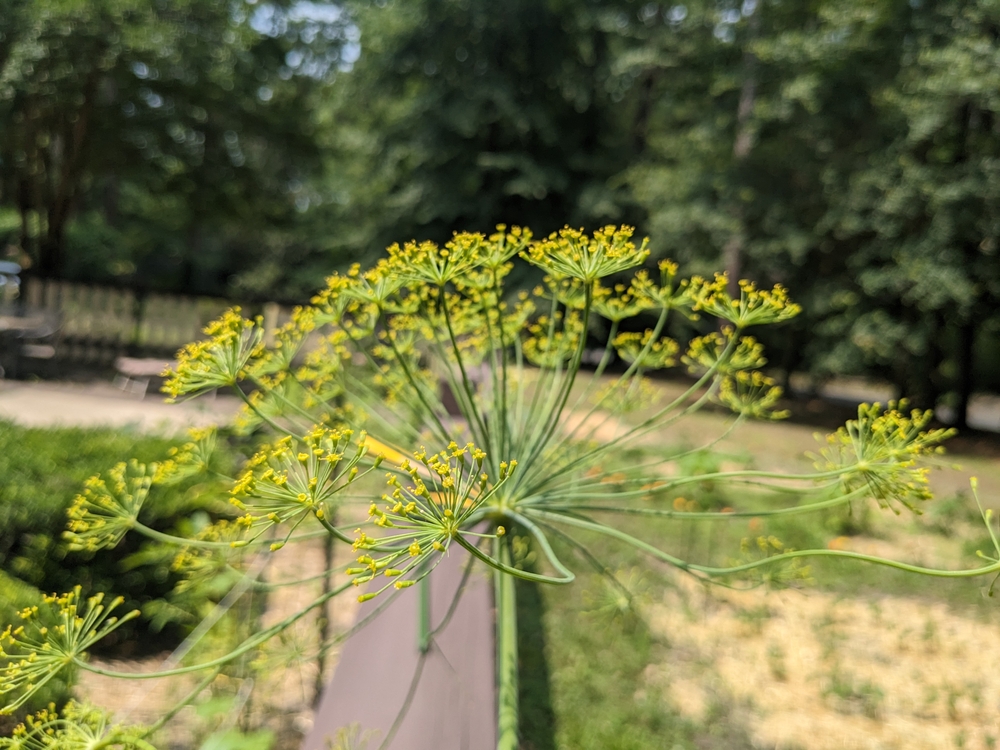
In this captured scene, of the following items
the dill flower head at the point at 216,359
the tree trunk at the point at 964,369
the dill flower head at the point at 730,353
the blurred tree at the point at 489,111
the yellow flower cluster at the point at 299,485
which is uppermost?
the blurred tree at the point at 489,111

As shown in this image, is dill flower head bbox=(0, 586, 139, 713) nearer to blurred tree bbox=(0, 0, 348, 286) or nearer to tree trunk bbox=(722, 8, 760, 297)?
blurred tree bbox=(0, 0, 348, 286)

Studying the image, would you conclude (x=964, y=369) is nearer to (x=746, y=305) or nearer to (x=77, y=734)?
(x=746, y=305)

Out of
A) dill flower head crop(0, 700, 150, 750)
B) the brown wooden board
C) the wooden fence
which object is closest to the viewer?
dill flower head crop(0, 700, 150, 750)

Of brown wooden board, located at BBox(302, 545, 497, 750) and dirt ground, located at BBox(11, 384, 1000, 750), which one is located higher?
brown wooden board, located at BBox(302, 545, 497, 750)

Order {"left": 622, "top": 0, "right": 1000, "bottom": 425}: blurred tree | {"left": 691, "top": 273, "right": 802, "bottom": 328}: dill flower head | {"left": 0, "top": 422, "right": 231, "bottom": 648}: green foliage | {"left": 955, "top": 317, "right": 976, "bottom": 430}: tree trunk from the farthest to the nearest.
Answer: {"left": 955, "top": 317, "right": 976, "bottom": 430}: tree trunk → {"left": 622, "top": 0, "right": 1000, "bottom": 425}: blurred tree → {"left": 0, "top": 422, "right": 231, "bottom": 648}: green foliage → {"left": 691, "top": 273, "right": 802, "bottom": 328}: dill flower head

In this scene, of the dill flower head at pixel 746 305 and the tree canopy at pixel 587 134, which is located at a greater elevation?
the tree canopy at pixel 587 134

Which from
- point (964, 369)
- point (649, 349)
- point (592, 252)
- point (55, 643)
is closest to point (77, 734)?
point (55, 643)

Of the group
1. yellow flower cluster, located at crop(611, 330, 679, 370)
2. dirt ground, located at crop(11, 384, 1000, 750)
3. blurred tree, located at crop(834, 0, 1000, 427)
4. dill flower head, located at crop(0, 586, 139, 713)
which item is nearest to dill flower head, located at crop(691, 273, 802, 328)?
yellow flower cluster, located at crop(611, 330, 679, 370)

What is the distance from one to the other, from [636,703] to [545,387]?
108 inches

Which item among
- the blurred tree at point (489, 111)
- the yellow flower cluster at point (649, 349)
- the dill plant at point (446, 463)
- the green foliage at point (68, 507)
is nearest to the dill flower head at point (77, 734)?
the dill plant at point (446, 463)

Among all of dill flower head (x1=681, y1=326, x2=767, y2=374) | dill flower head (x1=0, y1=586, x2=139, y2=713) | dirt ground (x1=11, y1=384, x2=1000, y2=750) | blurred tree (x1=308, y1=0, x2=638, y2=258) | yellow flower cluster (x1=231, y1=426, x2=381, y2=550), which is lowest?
dirt ground (x1=11, y1=384, x2=1000, y2=750)

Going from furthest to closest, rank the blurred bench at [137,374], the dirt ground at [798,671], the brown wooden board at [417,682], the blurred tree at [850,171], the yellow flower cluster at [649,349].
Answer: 1. the blurred tree at [850,171]
2. the blurred bench at [137,374]
3. the dirt ground at [798,671]
4. the yellow flower cluster at [649,349]
5. the brown wooden board at [417,682]

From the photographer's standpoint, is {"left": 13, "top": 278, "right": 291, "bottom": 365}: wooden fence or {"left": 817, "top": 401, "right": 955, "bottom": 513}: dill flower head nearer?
{"left": 817, "top": 401, "right": 955, "bottom": 513}: dill flower head

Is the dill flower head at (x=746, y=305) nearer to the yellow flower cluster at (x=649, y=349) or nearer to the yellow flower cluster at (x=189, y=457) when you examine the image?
the yellow flower cluster at (x=649, y=349)
